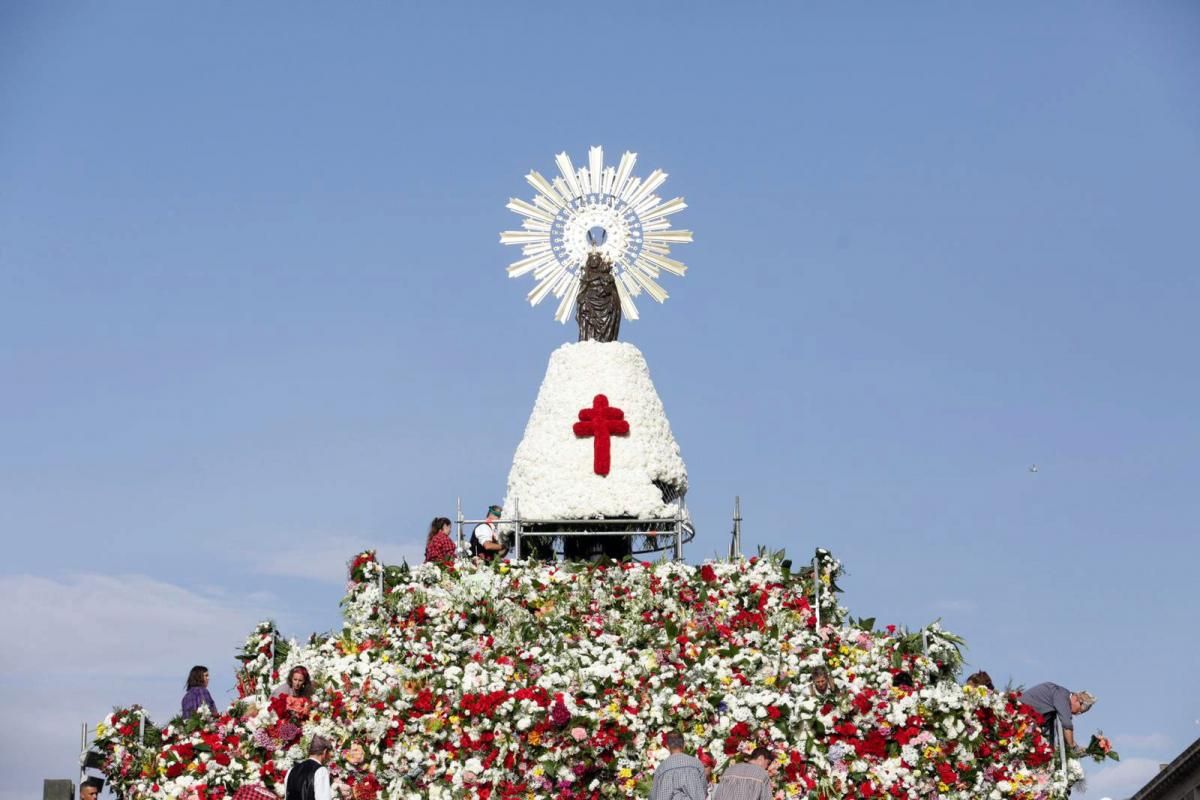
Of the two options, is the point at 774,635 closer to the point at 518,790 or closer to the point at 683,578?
the point at 683,578

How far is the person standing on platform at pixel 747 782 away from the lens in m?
12.9

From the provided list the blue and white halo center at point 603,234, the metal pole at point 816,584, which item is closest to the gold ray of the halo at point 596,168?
the blue and white halo center at point 603,234

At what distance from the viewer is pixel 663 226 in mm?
26422

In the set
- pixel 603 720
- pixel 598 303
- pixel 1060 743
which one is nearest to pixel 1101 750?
pixel 1060 743

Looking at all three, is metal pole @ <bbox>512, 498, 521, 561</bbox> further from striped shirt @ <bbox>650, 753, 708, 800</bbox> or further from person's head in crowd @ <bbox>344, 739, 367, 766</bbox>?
striped shirt @ <bbox>650, 753, 708, 800</bbox>

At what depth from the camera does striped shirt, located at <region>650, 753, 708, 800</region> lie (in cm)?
1309

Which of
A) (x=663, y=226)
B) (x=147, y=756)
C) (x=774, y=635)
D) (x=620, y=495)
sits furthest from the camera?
(x=663, y=226)

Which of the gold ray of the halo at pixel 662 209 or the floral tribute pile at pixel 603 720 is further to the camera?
the gold ray of the halo at pixel 662 209

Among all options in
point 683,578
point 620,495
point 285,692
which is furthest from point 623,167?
point 285,692

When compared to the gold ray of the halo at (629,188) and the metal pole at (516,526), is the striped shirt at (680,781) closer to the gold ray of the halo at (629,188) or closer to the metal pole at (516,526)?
the metal pole at (516,526)

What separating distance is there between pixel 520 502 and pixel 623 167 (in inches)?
242

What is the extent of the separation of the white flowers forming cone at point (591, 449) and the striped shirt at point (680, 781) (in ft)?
37.4

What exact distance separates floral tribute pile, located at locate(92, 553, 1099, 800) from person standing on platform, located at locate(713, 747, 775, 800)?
2854mm

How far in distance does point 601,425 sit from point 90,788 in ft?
33.6
